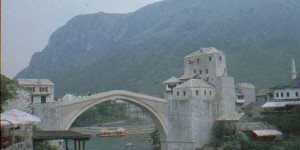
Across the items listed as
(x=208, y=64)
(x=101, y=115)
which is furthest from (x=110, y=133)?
(x=208, y=64)

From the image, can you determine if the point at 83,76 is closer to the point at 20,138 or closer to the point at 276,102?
the point at 276,102

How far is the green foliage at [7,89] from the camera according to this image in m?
18.5

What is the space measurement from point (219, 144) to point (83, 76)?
113 m

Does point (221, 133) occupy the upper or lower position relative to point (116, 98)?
lower

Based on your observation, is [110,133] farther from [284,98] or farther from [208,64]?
[284,98]

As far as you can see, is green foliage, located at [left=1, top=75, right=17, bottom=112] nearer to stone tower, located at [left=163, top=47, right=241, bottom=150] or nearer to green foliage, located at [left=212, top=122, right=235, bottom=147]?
green foliage, located at [left=212, top=122, right=235, bottom=147]

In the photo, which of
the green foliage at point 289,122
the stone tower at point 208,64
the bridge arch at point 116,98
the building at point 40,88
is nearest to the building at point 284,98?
the green foliage at point 289,122

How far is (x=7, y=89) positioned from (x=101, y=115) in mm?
77236

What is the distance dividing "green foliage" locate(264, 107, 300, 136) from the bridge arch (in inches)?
407

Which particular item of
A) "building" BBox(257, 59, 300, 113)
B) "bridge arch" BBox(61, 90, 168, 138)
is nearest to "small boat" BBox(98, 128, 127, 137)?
"bridge arch" BBox(61, 90, 168, 138)

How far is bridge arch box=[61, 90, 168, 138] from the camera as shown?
139ft

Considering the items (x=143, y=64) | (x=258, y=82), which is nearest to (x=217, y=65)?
(x=258, y=82)

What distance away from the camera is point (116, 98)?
4634 cm

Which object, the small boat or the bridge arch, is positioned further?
the small boat
